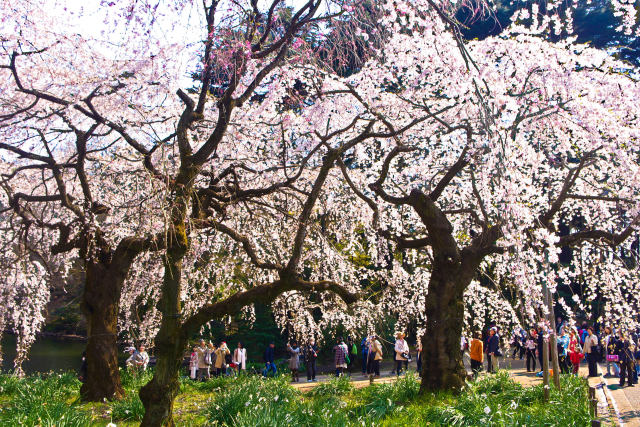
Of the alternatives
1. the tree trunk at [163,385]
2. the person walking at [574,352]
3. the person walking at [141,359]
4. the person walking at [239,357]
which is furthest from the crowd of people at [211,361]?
the person walking at [574,352]

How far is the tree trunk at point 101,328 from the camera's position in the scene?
9.19 m

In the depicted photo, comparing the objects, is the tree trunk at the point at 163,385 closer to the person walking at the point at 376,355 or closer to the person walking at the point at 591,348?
the person walking at the point at 376,355

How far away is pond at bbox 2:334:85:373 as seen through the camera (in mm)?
20328

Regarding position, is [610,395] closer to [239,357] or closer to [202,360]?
[239,357]

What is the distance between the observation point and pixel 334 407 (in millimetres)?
6961

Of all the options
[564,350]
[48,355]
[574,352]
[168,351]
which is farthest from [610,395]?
[48,355]

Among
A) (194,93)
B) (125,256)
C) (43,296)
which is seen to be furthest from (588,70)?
(43,296)

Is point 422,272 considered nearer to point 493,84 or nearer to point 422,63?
point 422,63

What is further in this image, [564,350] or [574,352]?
[564,350]

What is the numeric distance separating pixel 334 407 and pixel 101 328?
15.2 feet

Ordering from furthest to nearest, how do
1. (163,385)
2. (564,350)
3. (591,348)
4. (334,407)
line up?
1. (591,348)
2. (564,350)
3. (334,407)
4. (163,385)

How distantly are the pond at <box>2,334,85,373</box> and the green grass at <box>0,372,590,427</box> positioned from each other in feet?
35.4

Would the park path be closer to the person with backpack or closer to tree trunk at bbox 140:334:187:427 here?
the person with backpack

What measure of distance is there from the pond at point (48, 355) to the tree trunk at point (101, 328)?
10226mm
